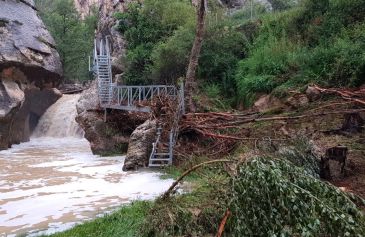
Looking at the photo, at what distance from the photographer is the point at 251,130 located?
9.47 metres

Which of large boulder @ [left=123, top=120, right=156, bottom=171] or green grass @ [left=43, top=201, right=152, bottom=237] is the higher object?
large boulder @ [left=123, top=120, right=156, bottom=171]

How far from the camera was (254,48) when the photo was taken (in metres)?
15.0

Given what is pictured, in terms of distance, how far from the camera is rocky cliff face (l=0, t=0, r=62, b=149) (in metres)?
19.2

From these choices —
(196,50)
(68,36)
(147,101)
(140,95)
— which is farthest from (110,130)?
(68,36)

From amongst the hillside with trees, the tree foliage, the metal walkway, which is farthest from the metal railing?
the tree foliage

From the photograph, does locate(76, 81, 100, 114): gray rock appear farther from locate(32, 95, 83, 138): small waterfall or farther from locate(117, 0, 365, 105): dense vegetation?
locate(32, 95, 83, 138): small waterfall

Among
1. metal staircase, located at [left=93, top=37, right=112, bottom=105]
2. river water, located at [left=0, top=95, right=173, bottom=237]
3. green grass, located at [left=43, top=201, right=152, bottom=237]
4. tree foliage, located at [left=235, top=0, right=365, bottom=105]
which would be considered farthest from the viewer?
metal staircase, located at [left=93, top=37, right=112, bottom=105]

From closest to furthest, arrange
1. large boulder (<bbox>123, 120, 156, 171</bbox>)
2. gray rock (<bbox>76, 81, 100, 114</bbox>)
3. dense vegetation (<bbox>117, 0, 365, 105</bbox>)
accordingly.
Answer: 1. dense vegetation (<bbox>117, 0, 365, 105</bbox>)
2. large boulder (<bbox>123, 120, 156, 171</bbox>)
3. gray rock (<bbox>76, 81, 100, 114</bbox>)

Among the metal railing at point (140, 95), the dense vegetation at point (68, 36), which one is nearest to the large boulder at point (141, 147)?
the metal railing at point (140, 95)

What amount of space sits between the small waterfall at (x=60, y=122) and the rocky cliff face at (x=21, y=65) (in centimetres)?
170

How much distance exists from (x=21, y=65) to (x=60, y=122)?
552cm

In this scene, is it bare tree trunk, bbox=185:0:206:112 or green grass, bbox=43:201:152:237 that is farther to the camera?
bare tree trunk, bbox=185:0:206:112

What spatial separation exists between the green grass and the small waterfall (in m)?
17.5

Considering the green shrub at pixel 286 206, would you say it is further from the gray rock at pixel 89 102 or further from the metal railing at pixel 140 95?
the gray rock at pixel 89 102
